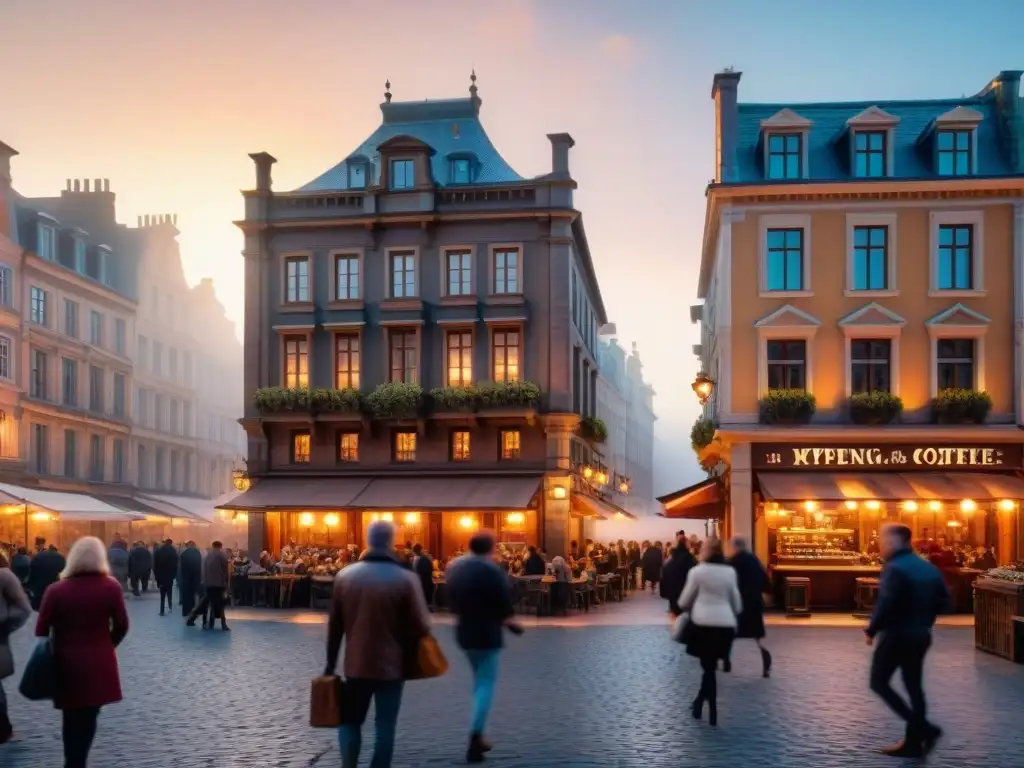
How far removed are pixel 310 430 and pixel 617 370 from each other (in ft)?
183

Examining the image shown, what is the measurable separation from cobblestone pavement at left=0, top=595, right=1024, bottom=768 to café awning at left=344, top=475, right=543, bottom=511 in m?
14.1

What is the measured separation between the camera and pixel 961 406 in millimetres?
29406

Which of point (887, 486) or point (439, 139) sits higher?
point (439, 139)

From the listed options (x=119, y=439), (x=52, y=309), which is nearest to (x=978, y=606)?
(x=52, y=309)

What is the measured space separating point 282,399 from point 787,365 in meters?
14.9

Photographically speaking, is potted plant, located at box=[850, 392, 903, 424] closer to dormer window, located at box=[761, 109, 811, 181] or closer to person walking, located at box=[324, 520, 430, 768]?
dormer window, located at box=[761, 109, 811, 181]

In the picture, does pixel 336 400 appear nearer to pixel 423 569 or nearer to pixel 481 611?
pixel 423 569

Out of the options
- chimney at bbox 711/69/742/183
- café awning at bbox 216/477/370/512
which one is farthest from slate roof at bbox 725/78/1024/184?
café awning at bbox 216/477/370/512

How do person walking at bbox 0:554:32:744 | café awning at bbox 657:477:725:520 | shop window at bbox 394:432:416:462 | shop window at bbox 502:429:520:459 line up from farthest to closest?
shop window at bbox 394:432:416:462
shop window at bbox 502:429:520:459
café awning at bbox 657:477:725:520
person walking at bbox 0:554:32:744

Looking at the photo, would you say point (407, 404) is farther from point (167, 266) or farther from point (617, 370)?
point (617, 370)

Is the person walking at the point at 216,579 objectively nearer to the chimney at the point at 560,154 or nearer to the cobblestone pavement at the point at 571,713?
the cobblestone pavement at the point at 571,713

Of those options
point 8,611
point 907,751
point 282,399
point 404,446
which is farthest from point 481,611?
point 282,399

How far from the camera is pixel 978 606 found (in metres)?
19.3

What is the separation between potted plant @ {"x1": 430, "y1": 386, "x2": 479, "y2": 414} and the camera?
35406 mm
